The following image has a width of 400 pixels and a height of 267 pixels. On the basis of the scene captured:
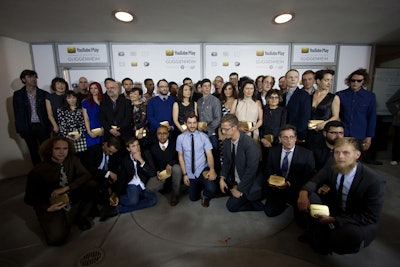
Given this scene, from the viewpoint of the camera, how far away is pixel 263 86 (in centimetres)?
376

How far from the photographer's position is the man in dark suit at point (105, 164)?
3125 mm

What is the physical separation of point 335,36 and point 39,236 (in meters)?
6.51

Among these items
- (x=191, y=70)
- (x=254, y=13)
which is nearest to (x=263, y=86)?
(x=254, y=13)

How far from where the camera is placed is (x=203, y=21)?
12.5 ft

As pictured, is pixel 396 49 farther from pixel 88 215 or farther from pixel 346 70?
pixel 88 215

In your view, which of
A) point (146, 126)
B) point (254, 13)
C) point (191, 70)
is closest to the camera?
point (254, 13)

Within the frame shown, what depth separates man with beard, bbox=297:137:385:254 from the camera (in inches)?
72.2

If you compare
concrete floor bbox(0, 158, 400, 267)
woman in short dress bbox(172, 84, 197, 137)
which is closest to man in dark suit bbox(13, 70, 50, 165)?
concrete floor bbox(0, 158, 400, 267)

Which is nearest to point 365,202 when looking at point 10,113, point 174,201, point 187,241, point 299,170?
point 299,170

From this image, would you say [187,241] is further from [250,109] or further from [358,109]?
[358,109]

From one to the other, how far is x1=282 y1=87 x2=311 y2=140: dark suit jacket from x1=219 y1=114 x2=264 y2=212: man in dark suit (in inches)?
33.2

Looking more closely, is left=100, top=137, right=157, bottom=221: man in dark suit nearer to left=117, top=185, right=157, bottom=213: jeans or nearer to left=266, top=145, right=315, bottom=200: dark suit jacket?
left=117, top=185, right=157, bottom=213: jeans

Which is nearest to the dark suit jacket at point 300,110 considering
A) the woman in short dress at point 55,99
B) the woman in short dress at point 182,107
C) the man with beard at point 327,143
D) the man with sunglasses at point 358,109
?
the man with beard at point 327,143

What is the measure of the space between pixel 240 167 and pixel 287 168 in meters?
0.61
